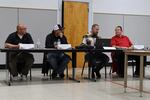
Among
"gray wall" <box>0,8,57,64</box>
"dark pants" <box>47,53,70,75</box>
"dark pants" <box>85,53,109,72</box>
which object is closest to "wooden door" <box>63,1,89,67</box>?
"gray wall" <box>0,8,57,64</box>

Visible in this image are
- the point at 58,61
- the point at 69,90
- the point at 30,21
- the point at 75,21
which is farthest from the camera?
the point at 75,21

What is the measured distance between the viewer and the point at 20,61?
5730 mm

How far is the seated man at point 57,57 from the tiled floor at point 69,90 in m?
0.28

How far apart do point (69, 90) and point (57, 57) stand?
4.40ft

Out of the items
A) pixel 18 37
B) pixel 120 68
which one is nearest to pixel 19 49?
pixel 18 37

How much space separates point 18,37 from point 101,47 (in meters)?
1.58

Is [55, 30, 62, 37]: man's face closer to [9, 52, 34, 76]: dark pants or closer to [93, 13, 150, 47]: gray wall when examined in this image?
[9, 52, 34, 76]: dark pants

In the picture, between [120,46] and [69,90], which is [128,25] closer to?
[120,46]

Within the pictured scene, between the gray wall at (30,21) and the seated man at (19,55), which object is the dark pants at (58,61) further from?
the gray wall at (30,21)

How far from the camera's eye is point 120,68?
646cm

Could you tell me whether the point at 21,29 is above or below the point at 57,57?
above

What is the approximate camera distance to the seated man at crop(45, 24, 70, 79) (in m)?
5.82

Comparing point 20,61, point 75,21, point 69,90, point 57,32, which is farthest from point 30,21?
point 69,90

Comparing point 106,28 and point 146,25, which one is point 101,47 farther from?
point 146,25
